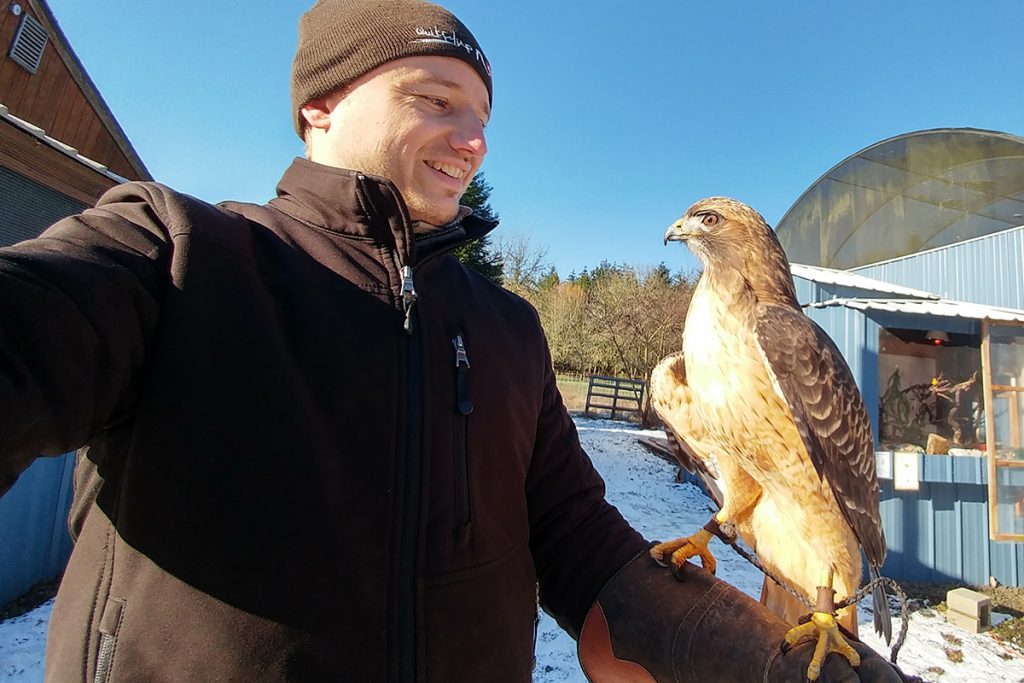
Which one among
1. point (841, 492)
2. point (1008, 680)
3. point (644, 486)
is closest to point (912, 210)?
point (644, 486)

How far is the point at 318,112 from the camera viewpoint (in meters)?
1.57

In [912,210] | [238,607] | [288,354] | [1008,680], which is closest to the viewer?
[238,607]

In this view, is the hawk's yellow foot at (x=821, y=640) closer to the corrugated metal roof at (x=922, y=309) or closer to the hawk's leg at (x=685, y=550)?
the hawk's leg at (x=685, y=550)

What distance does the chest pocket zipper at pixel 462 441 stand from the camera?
1.25 meters

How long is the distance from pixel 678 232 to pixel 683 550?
2088mm

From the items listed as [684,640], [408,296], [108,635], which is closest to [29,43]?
[408,296]

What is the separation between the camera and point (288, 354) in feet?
3.67

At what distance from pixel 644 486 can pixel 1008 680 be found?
6.01 meters

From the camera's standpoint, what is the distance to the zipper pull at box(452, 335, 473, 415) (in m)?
1.31

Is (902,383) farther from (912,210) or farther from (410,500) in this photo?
(410,500)

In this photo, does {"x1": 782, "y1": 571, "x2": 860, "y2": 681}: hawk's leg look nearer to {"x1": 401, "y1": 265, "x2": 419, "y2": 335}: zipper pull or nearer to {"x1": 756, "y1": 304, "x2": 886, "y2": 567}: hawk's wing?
{"x1": 756, "y1": 304, "x2": 886, "y2": 567}: hawk's wing

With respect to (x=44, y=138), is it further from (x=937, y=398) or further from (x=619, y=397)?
(x=619, y=397)

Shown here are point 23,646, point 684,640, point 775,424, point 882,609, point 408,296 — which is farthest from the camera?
point 23,646

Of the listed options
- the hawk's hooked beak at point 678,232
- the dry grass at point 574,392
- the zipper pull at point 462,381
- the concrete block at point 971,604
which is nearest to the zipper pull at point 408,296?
the zipper pull at point 462,381
